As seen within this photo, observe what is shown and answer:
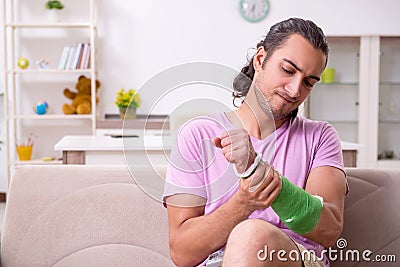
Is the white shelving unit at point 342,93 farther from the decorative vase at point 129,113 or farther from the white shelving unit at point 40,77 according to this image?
the white shelving unit at point 40,77

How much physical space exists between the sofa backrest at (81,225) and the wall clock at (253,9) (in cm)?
437

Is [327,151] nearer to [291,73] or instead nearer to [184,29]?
[291,73]

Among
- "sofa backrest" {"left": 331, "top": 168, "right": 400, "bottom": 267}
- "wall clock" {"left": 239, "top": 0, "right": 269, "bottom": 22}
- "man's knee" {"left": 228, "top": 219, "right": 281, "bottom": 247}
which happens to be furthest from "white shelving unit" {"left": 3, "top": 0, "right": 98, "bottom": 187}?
"man's knee" {"left": 228, "top": 219, "right": 281, "bottom": 247}

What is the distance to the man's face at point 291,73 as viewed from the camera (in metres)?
1.44

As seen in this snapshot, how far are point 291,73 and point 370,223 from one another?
54cm

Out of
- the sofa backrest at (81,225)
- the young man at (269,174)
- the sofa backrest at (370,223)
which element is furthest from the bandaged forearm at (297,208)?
the sofa backrest at (81,225)

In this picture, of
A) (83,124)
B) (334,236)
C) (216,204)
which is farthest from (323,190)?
(83,124)

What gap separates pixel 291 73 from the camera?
145cm

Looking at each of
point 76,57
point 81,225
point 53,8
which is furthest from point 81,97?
point 81,225

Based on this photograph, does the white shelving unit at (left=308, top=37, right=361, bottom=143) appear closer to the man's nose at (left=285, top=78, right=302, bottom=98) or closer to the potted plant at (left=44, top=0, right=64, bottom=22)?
the potted plant at (left=44, top=0, right=64, bottom=22)

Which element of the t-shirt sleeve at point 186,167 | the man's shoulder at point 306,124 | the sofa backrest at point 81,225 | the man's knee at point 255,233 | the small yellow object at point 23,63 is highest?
the small yellow object at point 23,63

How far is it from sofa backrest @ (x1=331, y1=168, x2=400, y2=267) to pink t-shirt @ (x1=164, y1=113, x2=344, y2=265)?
0.25m

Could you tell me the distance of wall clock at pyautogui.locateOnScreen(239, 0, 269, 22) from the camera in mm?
5945

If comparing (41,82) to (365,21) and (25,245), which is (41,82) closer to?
(365,21)
